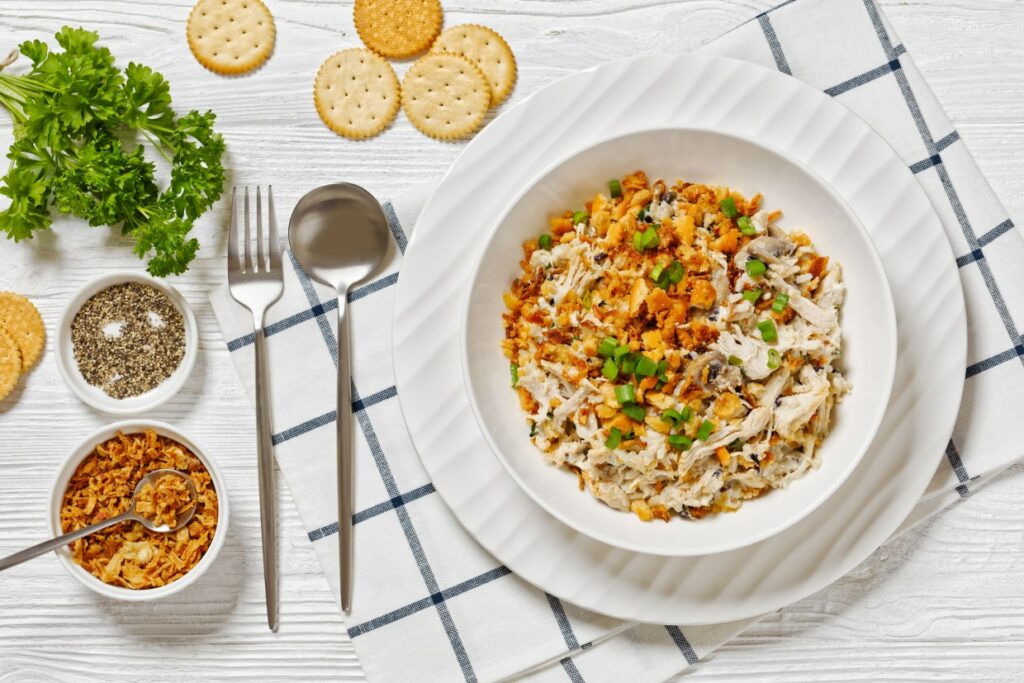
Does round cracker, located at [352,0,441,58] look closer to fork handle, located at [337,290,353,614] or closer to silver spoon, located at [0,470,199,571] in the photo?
fork handle, located at [337,290,353,614]

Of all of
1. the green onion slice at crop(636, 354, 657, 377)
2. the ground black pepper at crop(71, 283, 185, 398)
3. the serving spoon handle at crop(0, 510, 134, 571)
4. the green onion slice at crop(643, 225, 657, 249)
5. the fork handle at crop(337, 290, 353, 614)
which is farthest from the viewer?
the ground black pepper at crop(71, 283, 185, 398)

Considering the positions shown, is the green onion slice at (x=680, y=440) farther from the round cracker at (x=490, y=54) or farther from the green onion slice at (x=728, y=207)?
the round cracker at (x=490, y=54)

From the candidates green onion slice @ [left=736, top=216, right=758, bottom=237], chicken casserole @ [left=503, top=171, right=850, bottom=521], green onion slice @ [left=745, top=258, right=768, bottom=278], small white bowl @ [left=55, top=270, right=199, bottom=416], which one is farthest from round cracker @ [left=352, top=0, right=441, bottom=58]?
green onion slice @ [left=745, top=258, right=768, bottom=278]

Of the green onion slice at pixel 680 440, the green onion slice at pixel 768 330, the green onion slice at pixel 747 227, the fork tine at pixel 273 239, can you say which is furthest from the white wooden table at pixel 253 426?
the green onion slice at pixel 768 330

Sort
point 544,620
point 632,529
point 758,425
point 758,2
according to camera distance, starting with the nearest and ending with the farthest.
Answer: point 758,425 < point 632,529 < point 544,620 < point 758,2

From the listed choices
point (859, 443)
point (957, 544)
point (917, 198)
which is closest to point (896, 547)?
point (957, 544)

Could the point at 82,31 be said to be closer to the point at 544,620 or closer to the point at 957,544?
the point at 544,620
